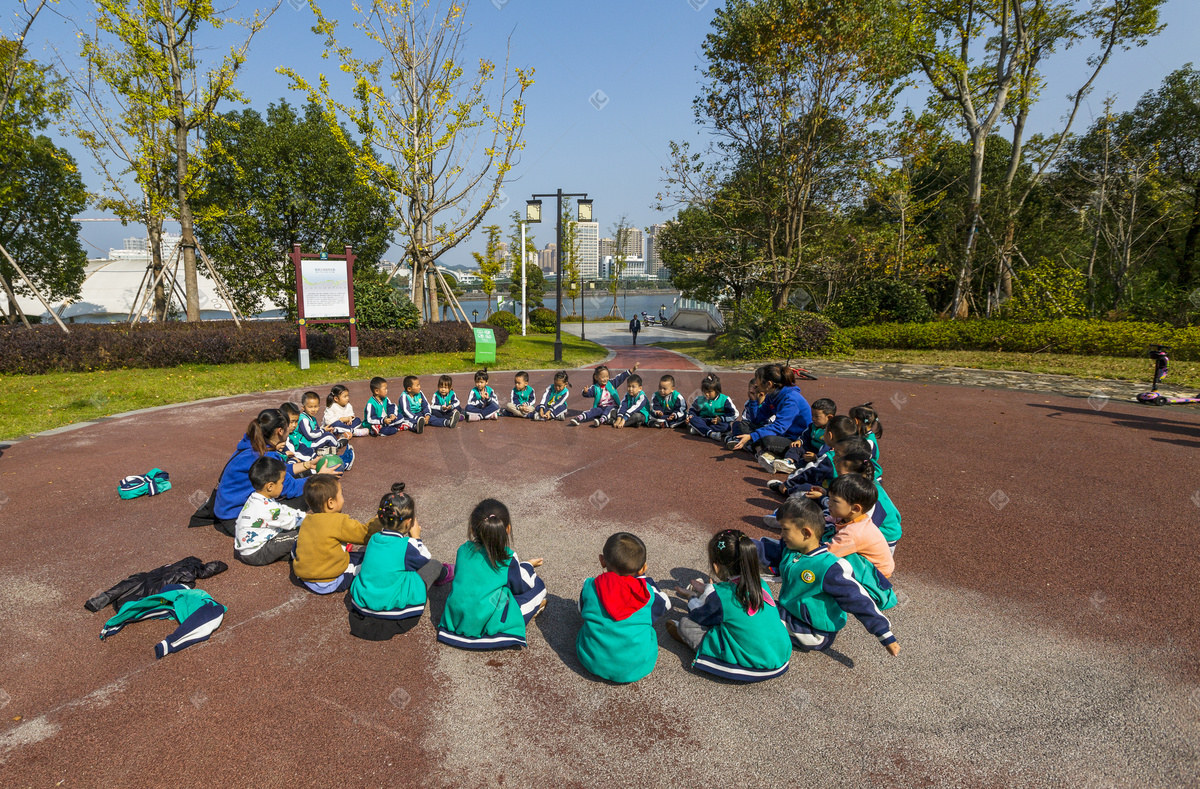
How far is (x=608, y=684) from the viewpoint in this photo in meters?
3.72

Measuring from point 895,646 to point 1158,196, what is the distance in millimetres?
26185

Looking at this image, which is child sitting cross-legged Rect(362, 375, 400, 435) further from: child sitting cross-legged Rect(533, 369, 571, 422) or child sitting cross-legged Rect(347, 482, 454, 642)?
child sitting cross-legged Rect(347, 482, 454, 642)

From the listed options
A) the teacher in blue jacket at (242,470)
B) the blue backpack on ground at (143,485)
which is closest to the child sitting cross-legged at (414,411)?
the blue backpack on ground at (143,485)

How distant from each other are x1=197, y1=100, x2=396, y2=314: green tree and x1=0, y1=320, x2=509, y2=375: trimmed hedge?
824 cm

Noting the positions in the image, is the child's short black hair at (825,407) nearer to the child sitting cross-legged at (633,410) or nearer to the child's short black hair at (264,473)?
the child sitting cross-legged at (633,410)

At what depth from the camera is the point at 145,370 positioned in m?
14.2

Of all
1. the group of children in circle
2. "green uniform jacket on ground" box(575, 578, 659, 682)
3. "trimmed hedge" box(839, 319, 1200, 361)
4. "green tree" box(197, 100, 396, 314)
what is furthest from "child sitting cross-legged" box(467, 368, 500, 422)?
"green tree" box(197, 100, 396, 314)

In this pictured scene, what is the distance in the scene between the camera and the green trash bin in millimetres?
17172

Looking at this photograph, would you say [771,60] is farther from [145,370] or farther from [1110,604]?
[145,370]

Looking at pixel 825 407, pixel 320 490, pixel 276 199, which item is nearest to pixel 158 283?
pixel 276 199

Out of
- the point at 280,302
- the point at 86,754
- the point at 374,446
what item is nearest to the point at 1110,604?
the point at 86,754

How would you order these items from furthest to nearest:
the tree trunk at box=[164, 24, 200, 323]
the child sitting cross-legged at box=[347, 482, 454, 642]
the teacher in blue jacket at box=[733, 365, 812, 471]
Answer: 1. the tree trunk at box=[164, 24, 200, 323]
2. the teacher in blue jacket at box=[733, 365, 812, 471]
3. the child sitting cross-legged at box=[347, 482, 454, 642]

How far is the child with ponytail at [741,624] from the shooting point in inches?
137

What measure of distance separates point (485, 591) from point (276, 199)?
1082 inches
